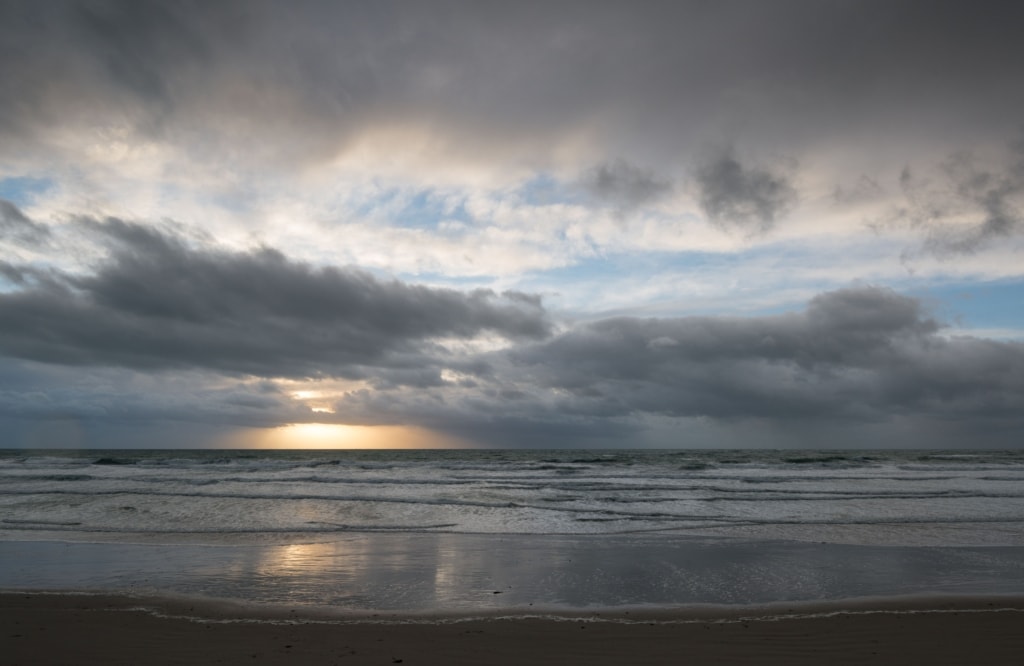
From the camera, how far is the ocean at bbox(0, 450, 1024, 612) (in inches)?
413

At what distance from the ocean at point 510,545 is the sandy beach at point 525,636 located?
2.90ft

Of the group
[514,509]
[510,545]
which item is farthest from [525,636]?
[514,509]

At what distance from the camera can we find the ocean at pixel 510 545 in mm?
10500

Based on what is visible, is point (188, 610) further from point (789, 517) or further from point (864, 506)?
point (864, 506)

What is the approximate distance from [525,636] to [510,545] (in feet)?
23.3

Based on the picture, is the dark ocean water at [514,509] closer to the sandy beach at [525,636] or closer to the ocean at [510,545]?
the ocean at [510,545]

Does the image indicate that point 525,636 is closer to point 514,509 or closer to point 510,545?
point 510,545

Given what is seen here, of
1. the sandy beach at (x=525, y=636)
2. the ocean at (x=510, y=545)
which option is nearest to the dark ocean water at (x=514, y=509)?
the ocean at (x=510, y=545)

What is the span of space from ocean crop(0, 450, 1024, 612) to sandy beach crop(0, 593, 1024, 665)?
2.90 ft

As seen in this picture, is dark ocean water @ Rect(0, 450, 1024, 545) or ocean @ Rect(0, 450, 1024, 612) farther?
dark ocean water @ Rect(0, 450, 1024, 545)

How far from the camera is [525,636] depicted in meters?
7.97

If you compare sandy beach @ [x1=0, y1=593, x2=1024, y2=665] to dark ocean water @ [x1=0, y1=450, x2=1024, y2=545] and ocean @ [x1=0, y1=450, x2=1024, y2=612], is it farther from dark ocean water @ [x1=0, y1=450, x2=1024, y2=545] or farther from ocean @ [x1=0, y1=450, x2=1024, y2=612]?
dark ocean water @ [x1=0, y1=450, x2=1024, y2=545]

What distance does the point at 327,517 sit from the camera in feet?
67.2

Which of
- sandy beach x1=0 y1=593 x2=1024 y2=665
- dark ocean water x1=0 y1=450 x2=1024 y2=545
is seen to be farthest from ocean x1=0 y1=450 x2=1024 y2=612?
sandy beach x1=0 y1=593 x2=1024 y2=665
